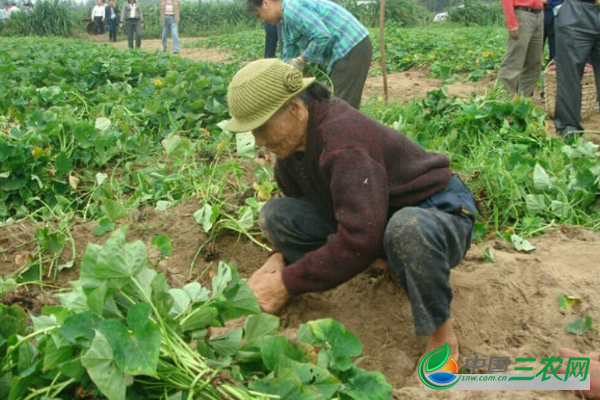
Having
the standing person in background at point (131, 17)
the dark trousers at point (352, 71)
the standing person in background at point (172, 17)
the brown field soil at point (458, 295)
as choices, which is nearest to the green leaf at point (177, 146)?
the brown field soil at point (458, 295)

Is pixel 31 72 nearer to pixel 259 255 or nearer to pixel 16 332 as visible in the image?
pixel 259 255

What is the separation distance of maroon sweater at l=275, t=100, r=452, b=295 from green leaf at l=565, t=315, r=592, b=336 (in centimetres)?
73

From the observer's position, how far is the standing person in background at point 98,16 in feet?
79.4

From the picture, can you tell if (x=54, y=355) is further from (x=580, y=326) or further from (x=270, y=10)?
(x=270, y=10)

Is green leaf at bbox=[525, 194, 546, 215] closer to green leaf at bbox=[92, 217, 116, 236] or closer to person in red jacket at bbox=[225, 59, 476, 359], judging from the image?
person in red jacket at bbox=[225, 59, 476, 359]

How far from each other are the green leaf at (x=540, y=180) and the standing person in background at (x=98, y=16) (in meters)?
23.6

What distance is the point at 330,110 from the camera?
214 cm

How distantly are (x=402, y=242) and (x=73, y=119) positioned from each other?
295 cm

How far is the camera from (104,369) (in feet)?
4.76

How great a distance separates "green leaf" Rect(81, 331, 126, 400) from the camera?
1434 mm

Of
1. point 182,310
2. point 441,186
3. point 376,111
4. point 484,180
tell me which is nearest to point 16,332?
point 182,310

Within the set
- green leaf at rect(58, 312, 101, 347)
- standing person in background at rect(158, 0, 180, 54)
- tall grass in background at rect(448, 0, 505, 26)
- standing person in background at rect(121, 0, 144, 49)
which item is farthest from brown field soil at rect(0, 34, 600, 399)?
tall grass in background at rect(448, 0, 505, 26)

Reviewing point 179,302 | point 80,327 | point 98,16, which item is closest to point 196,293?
point 179,302

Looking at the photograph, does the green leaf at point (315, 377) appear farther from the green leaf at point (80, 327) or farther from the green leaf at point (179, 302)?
the green leaf at point (80, 327)
